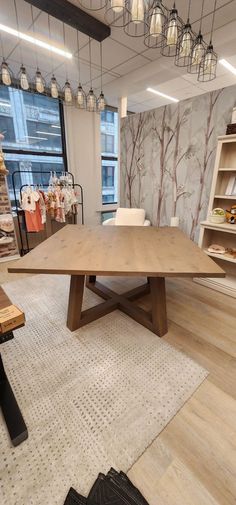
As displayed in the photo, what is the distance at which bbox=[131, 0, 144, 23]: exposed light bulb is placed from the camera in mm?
1148

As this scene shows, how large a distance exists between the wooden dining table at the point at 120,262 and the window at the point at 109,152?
10.5 ft

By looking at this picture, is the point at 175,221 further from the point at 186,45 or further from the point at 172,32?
the point at 172,32

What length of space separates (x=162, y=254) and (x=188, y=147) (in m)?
1.95

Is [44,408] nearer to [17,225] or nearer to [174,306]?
[174,306]

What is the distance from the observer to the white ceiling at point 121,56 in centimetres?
213

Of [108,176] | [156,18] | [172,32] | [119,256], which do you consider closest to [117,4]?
[156,18]

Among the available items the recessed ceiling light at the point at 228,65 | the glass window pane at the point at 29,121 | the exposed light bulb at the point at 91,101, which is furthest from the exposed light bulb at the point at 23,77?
the recessed ceiling light at the point at 228,65

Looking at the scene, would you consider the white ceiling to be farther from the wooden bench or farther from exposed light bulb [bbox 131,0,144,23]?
the wooden bench

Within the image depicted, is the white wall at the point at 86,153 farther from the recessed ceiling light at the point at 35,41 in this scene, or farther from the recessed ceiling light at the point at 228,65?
the recessed ceiling light at the point at 228,65

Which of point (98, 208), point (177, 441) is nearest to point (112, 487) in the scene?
point (177, 441)

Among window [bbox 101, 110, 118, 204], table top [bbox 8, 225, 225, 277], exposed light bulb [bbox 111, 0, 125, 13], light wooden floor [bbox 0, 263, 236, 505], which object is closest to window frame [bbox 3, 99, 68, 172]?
window [bbox 101, 110, 118, 204]

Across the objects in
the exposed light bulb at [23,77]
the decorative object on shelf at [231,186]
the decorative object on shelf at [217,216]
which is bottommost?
the decorative object on shelf at [217,216]

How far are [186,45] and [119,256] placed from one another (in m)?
1.45

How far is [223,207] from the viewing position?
2.68 metres
